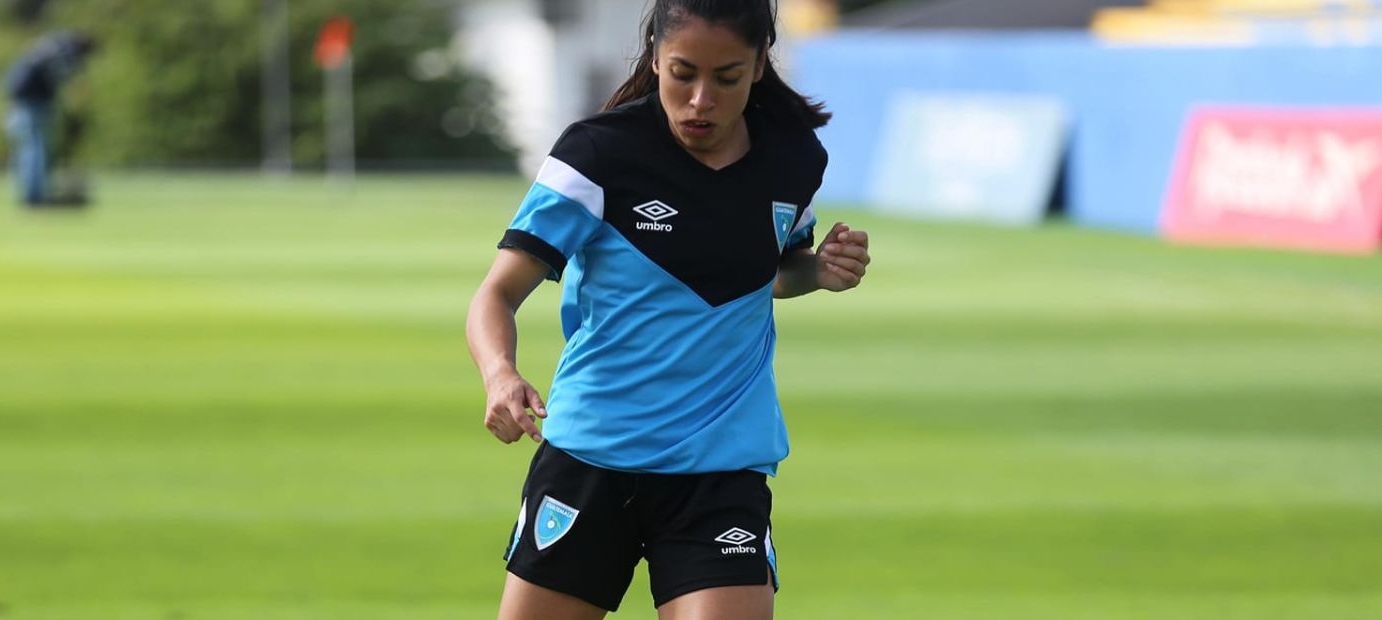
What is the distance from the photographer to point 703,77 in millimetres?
4340

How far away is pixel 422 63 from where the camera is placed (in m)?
50.0

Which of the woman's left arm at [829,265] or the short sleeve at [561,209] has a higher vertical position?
the short sleeve at [561,209]

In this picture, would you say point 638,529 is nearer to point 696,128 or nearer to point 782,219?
point 782,219

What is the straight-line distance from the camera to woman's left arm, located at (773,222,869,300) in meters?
4.69

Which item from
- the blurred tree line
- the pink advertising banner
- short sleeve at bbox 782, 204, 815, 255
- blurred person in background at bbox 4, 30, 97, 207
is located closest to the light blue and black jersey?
short sleeve at bbox 782, 204, 815, 255

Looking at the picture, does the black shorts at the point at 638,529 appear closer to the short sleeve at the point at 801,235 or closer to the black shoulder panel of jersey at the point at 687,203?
the black shoulder panel of jersey at the point at 687,203

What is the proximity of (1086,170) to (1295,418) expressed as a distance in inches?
648

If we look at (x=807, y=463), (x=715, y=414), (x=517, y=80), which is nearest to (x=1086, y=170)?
(x=807, y=463)

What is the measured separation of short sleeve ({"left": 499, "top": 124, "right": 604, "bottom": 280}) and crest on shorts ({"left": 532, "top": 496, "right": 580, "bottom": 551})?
1.53 ft

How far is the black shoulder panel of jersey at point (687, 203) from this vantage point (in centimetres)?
442

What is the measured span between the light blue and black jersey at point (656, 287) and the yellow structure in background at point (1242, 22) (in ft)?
63.6

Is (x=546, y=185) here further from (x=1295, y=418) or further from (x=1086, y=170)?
(x=1086, y=170)

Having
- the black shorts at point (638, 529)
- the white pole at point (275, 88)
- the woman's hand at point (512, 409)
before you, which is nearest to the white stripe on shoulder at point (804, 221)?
the black shorts at point (638, 529)

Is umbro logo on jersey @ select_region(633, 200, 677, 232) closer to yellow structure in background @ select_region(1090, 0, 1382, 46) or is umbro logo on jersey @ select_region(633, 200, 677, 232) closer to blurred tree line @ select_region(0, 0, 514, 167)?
yellow structure in background @ select_region(1090, 0, 1382, 46)
